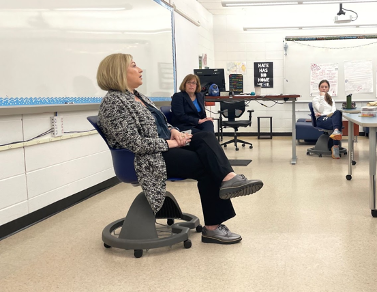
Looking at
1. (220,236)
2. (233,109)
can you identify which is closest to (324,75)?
(233,109)

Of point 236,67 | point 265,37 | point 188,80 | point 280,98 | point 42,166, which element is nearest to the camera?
point 42,166

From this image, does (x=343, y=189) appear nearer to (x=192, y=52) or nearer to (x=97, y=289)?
(x=97, y=289)

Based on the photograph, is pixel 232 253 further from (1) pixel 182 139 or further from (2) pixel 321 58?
(2) pixel 321 58

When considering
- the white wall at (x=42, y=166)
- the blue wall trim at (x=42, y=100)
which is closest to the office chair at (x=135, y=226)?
the blue wall trim at (x=42, y=100)

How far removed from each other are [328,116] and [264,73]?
10.8ft

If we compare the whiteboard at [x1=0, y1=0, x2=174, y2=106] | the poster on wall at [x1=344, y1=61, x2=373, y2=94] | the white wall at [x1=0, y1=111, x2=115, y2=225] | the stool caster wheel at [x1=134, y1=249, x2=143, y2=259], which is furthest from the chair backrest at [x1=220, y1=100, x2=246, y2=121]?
the stool caster wheel at [x1=134, y1=249, x2=143, y2=259]

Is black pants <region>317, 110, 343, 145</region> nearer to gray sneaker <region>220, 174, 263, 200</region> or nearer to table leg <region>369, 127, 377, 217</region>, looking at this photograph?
table leg <region>369, 127, 377, 217</region>

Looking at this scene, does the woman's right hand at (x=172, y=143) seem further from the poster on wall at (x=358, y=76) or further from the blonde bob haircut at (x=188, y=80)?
the poster on wall at (x=358, y=76)

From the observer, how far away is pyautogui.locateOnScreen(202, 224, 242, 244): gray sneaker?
9.44ft

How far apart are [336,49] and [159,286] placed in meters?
8.48

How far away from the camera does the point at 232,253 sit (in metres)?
2.70

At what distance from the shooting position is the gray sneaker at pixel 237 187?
8.68 ft

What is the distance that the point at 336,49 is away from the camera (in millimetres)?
9609

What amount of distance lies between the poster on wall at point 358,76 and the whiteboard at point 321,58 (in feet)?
0.20
